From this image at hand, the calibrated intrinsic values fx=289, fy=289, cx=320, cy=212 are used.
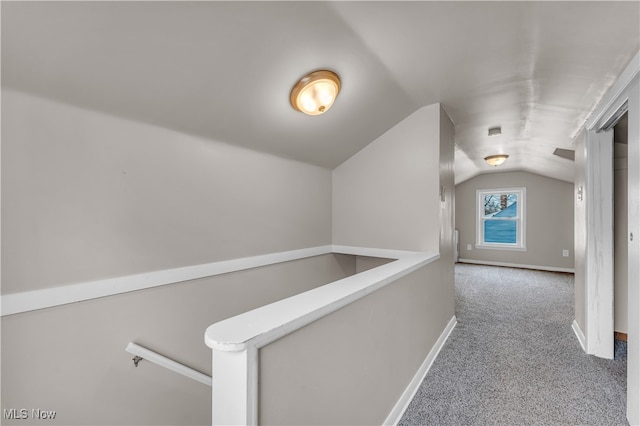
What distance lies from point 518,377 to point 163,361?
7.65ft

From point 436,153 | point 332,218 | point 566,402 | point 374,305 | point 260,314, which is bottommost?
point 566,402

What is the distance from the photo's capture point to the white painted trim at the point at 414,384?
160 centimetres

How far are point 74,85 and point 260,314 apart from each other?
4.05 ft

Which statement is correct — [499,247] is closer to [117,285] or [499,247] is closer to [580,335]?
[580,335]

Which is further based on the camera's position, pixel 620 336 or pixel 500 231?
pixel 500 231

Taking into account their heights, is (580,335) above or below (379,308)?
below

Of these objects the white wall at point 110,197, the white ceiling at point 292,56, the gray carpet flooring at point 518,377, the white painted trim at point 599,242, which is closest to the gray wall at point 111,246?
the white wall at point 110,197

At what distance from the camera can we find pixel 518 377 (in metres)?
2.06

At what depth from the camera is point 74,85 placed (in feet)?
3.93

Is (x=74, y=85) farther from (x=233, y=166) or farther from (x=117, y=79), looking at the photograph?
(x=233, y=166)

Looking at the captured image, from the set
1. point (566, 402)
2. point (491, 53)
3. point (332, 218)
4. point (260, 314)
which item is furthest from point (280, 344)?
point (332, 218)

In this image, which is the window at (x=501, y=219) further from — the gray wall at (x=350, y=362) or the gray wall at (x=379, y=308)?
the gray wall at (x=350, y=362)

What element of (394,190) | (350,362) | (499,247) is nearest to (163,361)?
(350,362)

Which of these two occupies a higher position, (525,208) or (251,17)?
(251,17)
